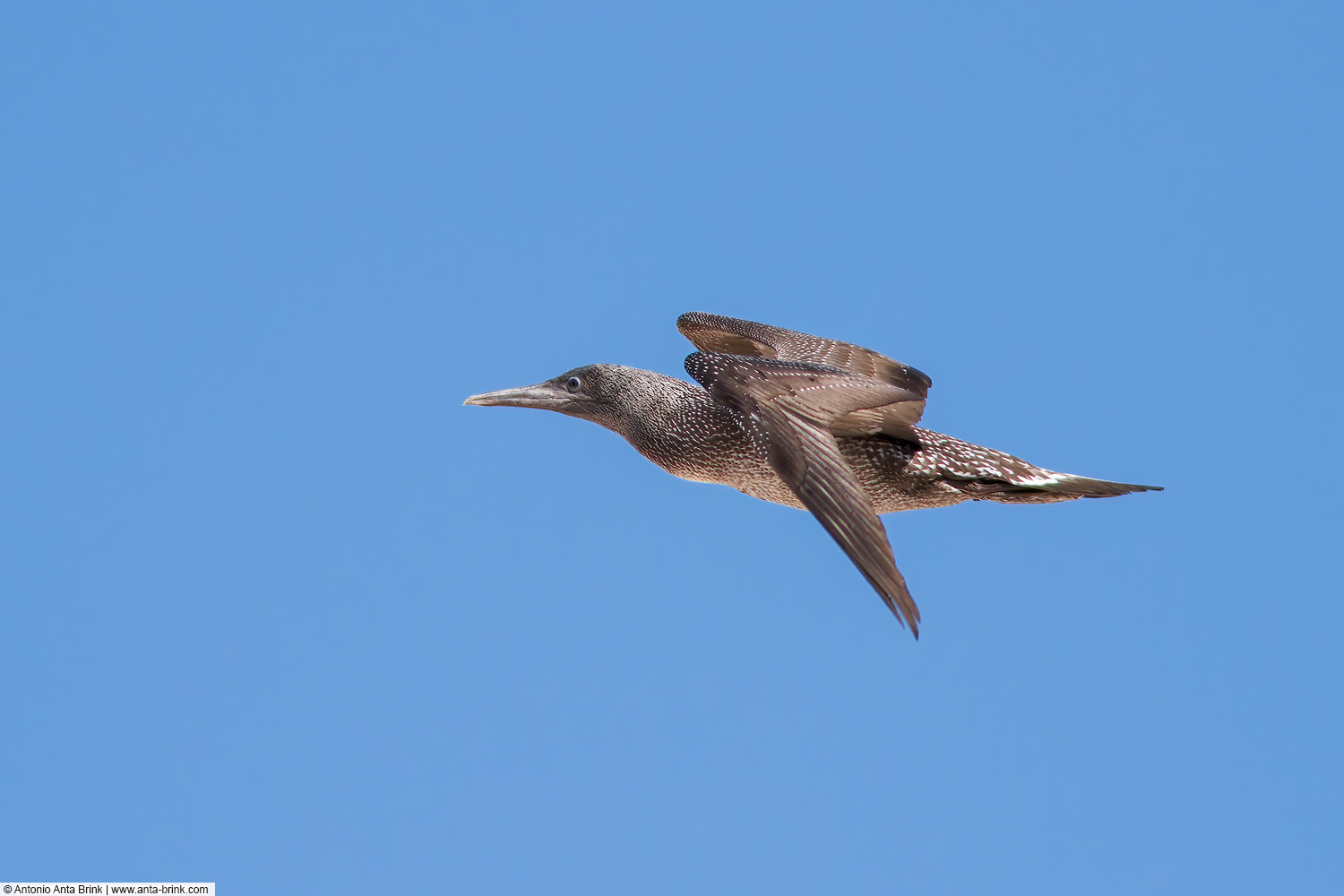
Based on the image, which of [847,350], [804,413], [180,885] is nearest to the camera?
[804,413]

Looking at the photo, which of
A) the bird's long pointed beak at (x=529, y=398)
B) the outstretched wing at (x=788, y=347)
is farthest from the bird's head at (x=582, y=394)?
the outstretched wing at (x=788, y=347)

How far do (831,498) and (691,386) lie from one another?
2641mm

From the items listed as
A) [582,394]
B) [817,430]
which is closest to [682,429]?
[582,394]

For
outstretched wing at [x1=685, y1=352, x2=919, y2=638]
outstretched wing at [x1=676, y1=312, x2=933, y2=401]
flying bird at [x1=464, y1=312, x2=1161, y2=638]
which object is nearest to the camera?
outstretched wing at [x1=685, y1=352, x2=919, y2=638]

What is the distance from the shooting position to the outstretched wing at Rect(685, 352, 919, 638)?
19.1 ft

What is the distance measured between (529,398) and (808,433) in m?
3.00

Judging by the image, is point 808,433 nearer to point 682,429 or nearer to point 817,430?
point 817,430

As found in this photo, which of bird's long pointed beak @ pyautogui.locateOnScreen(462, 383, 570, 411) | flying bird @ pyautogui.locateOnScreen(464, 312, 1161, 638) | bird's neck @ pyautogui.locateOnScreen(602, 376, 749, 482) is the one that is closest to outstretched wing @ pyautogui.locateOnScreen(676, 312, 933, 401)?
flying bird @ pyautogui.locateOnScreen(464, 312, 1161, 638)

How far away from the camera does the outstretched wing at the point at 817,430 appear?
5828 millimetres

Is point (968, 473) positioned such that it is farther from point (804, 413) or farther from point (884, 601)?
point (884, 601)

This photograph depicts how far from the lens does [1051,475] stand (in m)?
8.05

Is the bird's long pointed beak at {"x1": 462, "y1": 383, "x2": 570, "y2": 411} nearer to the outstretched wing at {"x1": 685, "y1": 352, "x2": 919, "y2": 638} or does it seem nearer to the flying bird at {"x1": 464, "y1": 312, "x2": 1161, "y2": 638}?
the flying bird at {"x1": 464, "y1": 312, "x2": 1161, "y2": 638}

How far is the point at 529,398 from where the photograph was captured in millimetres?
9062

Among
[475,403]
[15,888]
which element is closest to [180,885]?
[15,888]
